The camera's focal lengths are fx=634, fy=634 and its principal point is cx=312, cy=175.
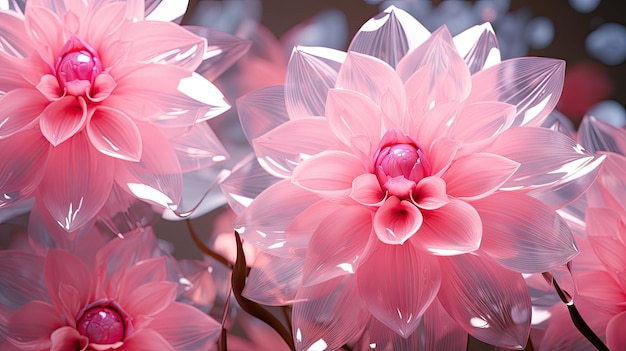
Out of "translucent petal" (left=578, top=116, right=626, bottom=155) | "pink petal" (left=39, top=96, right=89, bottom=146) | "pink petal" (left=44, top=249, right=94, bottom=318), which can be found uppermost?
"pink petal" (left=39, top=96, right=89, bottom=146)

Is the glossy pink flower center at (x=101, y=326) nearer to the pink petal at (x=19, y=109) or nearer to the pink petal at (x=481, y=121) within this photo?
the pink petal at (x=19, y=109)

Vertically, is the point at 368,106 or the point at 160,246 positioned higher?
the point at 368,106

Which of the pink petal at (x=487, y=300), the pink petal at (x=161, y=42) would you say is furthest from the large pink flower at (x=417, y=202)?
the pink petal at (x=161, y=42)

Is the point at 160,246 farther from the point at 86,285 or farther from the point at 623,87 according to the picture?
the point at 623,87

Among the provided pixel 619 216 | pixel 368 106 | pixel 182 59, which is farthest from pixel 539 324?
pixel 182 59

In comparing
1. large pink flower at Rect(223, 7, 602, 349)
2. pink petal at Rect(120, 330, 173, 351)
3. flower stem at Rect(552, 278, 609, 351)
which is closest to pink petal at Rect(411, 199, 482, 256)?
large pink flower at Rect(223, 7, 602, 349)

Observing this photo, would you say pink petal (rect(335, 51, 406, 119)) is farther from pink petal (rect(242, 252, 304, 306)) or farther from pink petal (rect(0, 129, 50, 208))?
pink petal (rect(0, 129, 50, 208))
